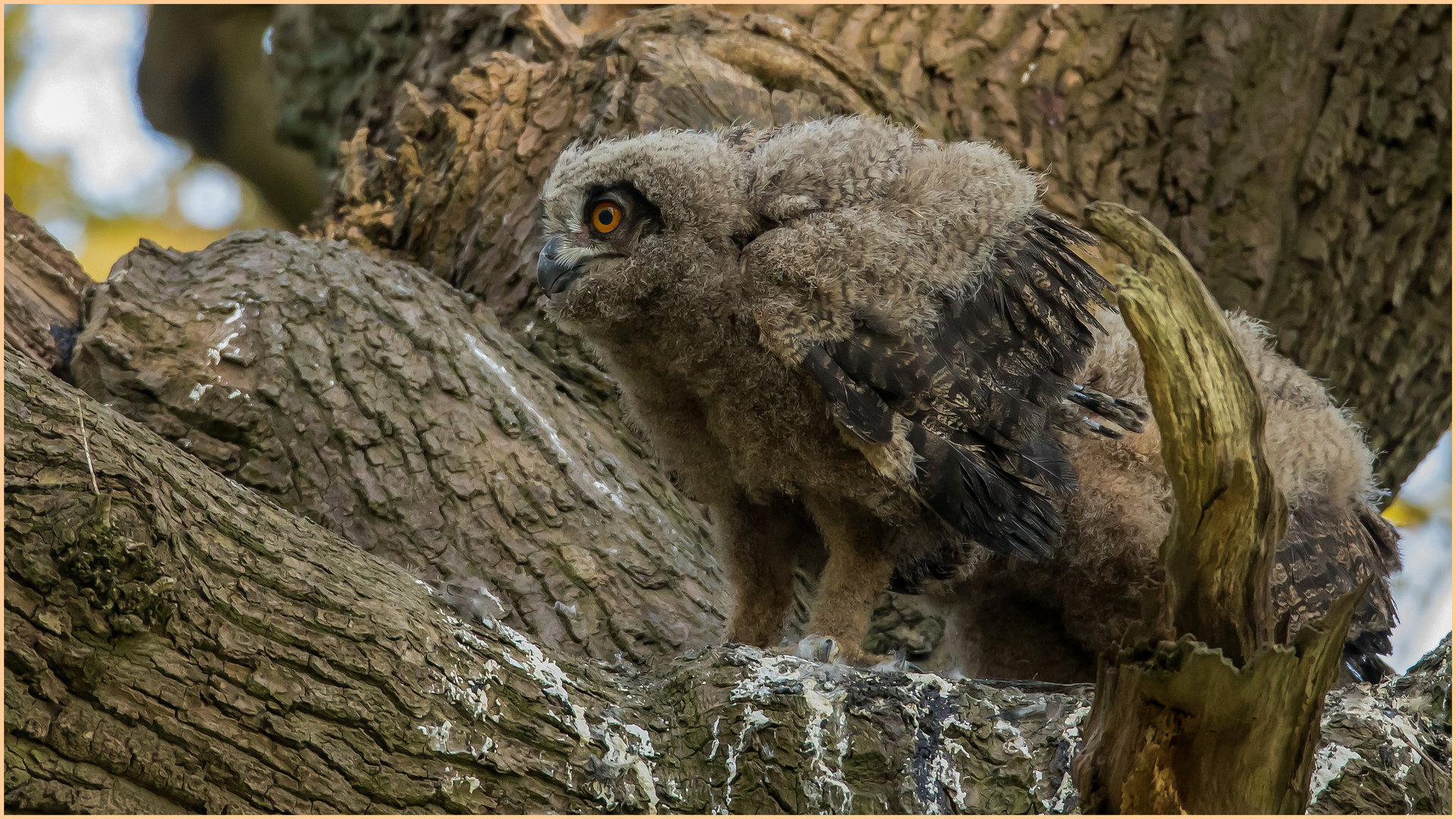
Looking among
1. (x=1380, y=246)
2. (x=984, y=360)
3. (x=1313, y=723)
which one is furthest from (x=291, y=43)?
(x=1313, y=723)

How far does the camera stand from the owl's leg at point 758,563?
340 cm

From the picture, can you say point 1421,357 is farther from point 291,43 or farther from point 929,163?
point 291,43

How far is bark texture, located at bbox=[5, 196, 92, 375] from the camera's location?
3.44m

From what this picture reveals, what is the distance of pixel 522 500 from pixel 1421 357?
446 cm

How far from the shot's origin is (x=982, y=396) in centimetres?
303

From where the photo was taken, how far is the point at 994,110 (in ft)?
17.7

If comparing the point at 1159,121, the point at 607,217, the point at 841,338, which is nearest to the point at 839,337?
the point at 841,338

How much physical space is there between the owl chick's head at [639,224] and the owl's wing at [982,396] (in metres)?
0.48

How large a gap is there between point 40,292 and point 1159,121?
4.70 meters

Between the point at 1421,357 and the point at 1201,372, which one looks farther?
the point at 1421,357

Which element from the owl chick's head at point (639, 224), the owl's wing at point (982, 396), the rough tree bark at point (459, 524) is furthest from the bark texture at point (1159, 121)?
the owl's wing at point (982, 396)

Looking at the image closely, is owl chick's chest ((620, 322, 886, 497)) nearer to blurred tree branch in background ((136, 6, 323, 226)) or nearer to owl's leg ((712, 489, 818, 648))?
owl's leg ((712, 489, 818, 648))

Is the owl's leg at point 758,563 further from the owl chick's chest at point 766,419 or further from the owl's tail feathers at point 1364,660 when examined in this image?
the owl's tail feathers at point 1364,660

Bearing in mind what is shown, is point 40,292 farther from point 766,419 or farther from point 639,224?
point 766,419
